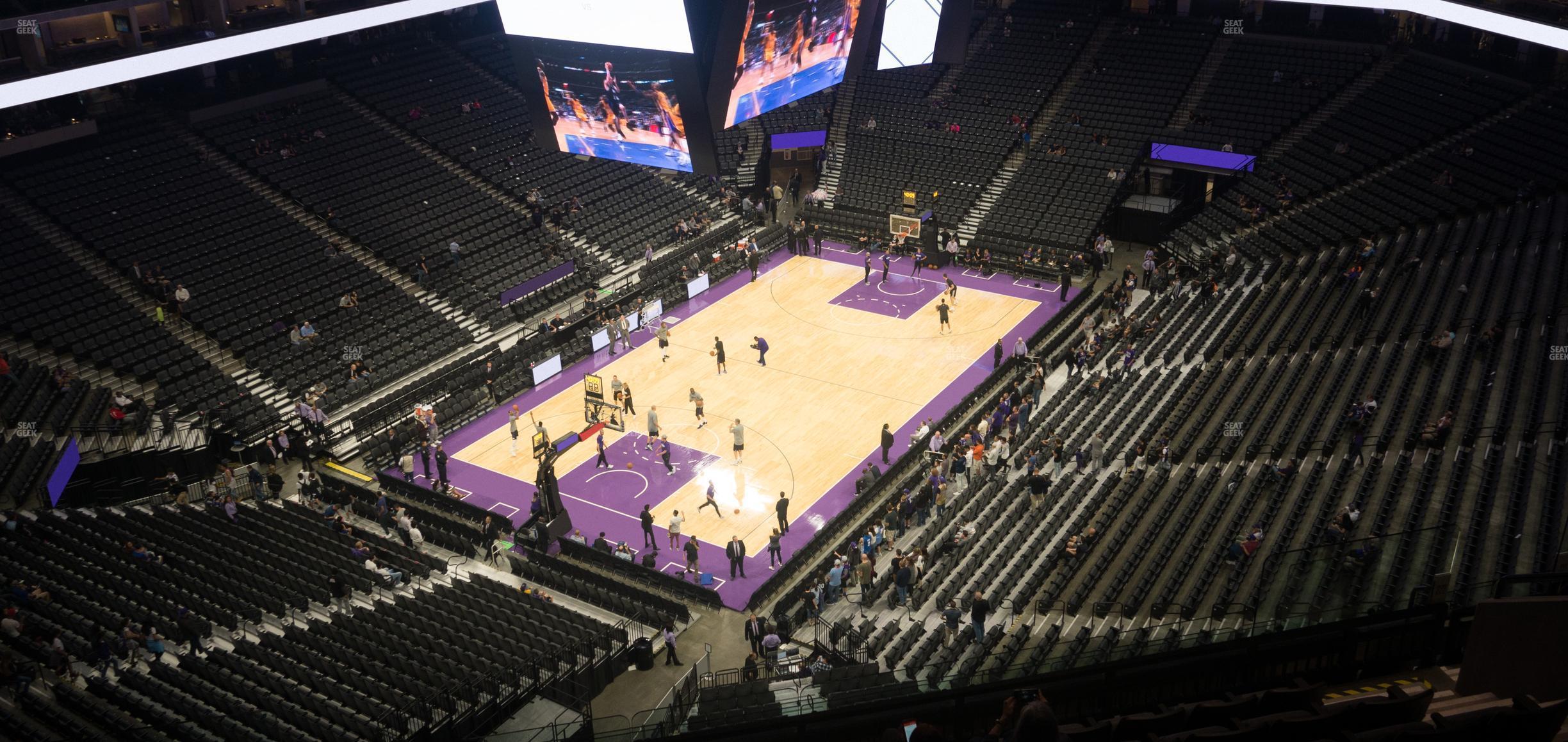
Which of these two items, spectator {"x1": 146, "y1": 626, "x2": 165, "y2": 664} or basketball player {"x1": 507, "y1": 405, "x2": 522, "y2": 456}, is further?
basketball player {"x1": 507, "y1": 405, "x2": 522, "y2": 456}

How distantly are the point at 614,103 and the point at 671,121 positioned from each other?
1.30 meters

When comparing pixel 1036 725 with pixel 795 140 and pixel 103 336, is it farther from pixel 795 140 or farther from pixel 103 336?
pixel 795 140

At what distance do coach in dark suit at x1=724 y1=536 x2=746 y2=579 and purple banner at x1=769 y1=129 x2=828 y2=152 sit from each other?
78.0 ft

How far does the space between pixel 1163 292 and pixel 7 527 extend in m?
29.2

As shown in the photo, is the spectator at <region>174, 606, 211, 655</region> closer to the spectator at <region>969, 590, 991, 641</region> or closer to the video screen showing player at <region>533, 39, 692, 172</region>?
the video screen showing player at <region>533, 39, 692, 172</region>

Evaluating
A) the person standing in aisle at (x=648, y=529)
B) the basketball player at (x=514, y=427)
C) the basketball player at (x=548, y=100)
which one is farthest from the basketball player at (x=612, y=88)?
the basketball player at (x=514, y=427)

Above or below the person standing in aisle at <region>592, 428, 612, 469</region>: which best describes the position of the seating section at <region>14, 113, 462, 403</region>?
above

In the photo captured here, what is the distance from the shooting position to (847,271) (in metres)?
41.7

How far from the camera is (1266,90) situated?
44.1 meters

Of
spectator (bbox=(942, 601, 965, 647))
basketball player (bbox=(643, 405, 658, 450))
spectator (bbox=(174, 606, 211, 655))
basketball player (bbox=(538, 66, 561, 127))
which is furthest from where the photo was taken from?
basketball player (bbox=(643, 405, 658, 450))

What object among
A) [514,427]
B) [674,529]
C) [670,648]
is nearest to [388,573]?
[674,529]

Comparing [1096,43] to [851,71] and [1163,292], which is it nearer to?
[1163,292]

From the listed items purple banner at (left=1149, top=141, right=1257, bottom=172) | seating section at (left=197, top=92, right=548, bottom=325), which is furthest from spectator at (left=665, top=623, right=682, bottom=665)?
purple banner at (left=1149, top=141, right=1257, bottom=172)

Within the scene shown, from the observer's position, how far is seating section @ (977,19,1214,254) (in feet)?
138
